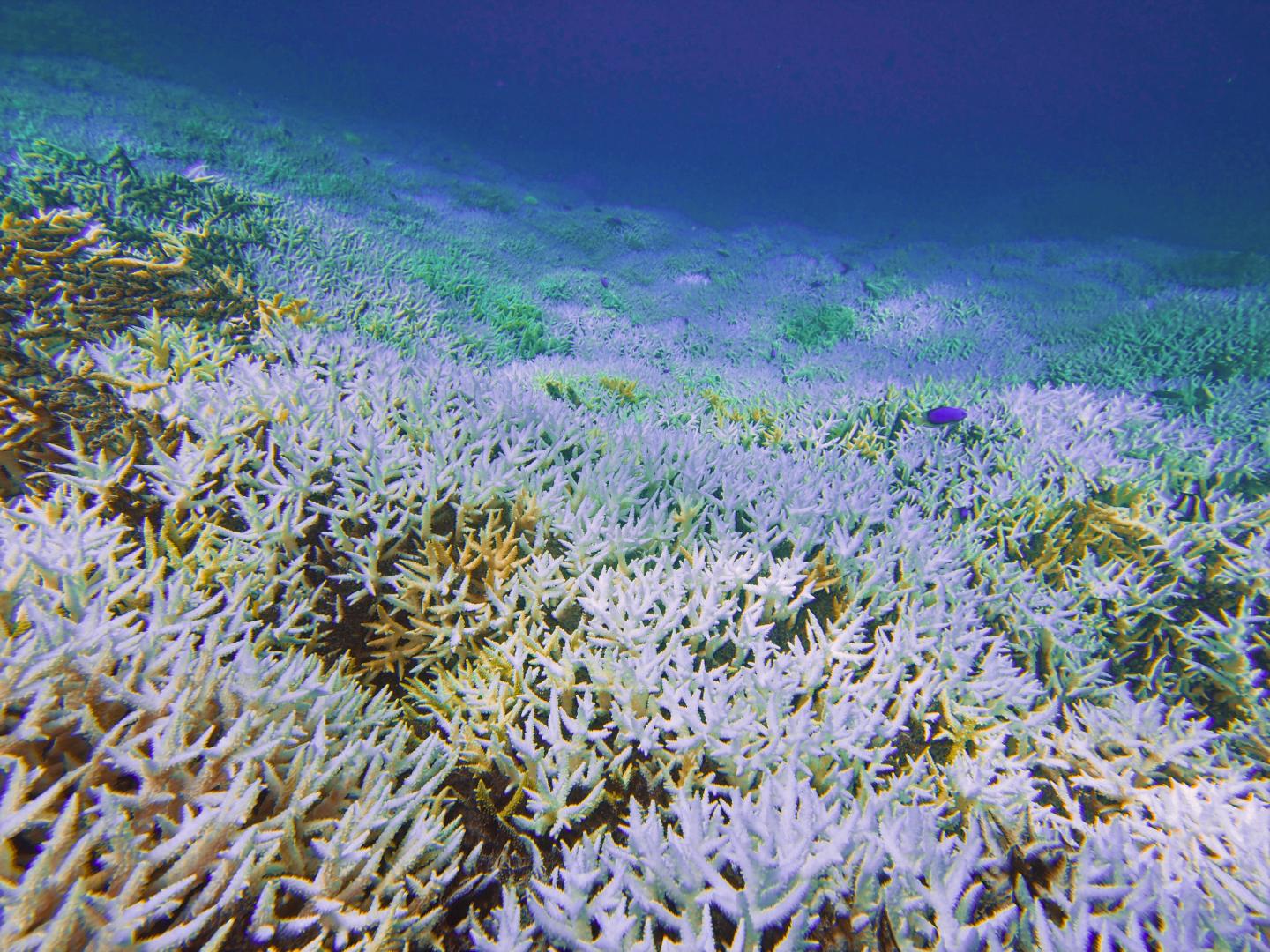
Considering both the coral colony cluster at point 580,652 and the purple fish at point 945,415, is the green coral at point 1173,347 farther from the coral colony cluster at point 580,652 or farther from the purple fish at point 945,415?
the purple fish at point 945,415

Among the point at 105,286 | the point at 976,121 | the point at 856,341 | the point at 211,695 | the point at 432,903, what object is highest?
the point at 976,121

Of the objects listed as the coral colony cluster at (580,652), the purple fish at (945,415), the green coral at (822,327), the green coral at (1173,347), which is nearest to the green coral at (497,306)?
the coral colony cluster at (580,652)

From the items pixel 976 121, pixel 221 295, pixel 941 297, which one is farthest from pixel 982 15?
pixel 221 295

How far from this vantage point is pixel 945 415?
401 cm

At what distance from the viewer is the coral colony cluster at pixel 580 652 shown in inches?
53.4

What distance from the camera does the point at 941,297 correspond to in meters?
11.3

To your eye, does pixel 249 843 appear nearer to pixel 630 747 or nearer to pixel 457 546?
pixel 630 747

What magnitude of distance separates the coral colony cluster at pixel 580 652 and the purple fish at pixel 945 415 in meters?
0.02

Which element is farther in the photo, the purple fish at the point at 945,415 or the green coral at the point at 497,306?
the green coral at the point at 497,306

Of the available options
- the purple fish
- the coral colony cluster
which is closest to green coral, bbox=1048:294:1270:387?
the coral colony cluster

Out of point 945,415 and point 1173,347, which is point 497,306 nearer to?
point 945,415

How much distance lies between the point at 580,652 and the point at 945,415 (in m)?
3.53

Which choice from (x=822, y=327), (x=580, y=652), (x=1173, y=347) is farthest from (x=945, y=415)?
(x=1173, y=347)

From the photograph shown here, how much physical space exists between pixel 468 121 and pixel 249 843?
2880 inches
